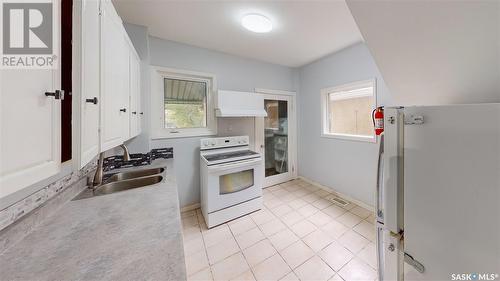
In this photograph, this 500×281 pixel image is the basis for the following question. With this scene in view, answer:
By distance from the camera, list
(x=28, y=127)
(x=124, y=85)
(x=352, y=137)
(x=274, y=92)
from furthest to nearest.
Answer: (x=274, y=92) → (x=352, y=137) → (x=124, y=85) → (x=28, y=127)

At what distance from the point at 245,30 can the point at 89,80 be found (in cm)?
192

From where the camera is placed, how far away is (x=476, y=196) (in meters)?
0.55

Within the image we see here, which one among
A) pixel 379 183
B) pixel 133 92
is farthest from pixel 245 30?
pixel 379 183

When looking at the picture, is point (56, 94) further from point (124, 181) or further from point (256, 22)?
point (256, 22)

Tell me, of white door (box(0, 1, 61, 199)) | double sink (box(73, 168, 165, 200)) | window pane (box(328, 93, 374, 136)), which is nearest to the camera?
white door (box(0, 1, 61, 199))

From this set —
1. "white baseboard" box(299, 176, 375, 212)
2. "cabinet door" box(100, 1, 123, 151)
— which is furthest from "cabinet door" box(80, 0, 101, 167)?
"white baseboard" box(299, 176, 375, 212)

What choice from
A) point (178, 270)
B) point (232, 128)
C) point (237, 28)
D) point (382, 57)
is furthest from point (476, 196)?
point (232, 128)

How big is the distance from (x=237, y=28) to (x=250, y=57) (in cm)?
93

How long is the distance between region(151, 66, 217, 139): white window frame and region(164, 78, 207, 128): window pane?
0.06 metres

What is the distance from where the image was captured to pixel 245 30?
214 centimetres

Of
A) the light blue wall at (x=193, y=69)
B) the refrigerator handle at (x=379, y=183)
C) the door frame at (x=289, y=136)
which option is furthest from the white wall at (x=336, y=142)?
the refrigerator handle at (x=379, y=183)

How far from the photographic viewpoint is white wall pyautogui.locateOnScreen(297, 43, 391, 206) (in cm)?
246

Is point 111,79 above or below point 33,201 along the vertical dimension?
above

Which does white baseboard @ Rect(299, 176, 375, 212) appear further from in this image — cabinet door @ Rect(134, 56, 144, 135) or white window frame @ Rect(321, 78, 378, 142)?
cabinet door @ Rect(134, 56, 144, 135)
